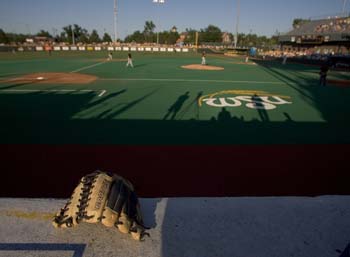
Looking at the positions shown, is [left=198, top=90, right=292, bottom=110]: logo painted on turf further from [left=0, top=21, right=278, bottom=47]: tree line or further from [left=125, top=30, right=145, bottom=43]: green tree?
[left=125, top=30, right=145, bottom=43]: green tree

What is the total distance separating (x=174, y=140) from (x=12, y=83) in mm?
16239

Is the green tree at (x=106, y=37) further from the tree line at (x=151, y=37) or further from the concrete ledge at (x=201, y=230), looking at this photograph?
the concrete ledge at (x=201, y=230)

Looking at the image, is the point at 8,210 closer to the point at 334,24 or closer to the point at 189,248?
the point at 189,248

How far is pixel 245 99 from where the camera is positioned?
45.2ft

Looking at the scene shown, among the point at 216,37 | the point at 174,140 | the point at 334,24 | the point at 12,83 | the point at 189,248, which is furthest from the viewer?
the point at 216,37

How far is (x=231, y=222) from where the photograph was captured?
291cm

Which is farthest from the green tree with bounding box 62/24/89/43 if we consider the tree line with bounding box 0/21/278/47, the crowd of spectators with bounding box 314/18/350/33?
the crowd of spectators with bounding box 314/18/350/33

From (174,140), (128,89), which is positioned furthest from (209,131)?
(128,89)

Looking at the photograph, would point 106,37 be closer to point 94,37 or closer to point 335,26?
point 94,37

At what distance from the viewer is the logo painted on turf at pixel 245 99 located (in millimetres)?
12517

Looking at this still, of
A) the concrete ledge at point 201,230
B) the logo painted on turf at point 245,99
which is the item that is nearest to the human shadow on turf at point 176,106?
→ the logo painted on turf at point 245,99

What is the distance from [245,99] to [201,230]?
1200 centimetres

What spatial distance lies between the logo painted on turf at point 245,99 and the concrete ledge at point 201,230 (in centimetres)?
931

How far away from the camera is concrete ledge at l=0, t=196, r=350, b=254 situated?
2467 millimetres
